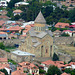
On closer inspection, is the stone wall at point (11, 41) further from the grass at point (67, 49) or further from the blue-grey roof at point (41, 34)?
the blue-grey roof at point (41, 34)

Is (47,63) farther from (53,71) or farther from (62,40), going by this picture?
(62,40)

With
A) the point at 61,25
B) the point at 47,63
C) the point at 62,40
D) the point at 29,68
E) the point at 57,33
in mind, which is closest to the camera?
the point at 29,68

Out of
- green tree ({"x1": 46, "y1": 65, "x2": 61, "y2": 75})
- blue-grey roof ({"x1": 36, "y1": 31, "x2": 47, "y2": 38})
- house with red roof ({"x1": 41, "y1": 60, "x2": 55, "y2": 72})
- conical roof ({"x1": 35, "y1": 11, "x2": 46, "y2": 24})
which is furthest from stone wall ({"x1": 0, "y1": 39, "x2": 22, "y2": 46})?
green tree ({"x1": 46, "y1": 65, "x2": 61, "y2": 75})

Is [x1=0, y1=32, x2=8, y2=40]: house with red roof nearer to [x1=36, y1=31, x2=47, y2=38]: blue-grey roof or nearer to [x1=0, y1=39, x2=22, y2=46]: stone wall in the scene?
[x1=0, y1=39, x2=22, y2=46]: stone wall

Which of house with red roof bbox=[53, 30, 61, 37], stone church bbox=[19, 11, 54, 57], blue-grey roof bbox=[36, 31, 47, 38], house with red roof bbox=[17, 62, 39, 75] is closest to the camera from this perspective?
house with red roof bbox=[17, 62, 39, 75]

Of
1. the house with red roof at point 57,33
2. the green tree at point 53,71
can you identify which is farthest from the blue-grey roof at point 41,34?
the house with red roof at point 57,33

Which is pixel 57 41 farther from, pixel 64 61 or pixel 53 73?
pixel 53 73

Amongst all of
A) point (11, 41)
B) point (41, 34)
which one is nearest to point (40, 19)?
point (41, 34)

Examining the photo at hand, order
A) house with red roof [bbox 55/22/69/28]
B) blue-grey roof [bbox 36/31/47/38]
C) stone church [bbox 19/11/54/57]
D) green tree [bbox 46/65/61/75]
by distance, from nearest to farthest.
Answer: green tree [bbox 46/65/61/75] → stone church [bbox 19/11/54/57] → blue-grey roof [bbox 36/31/47/38] → house with red roof [bbox 55/22/69/28]
